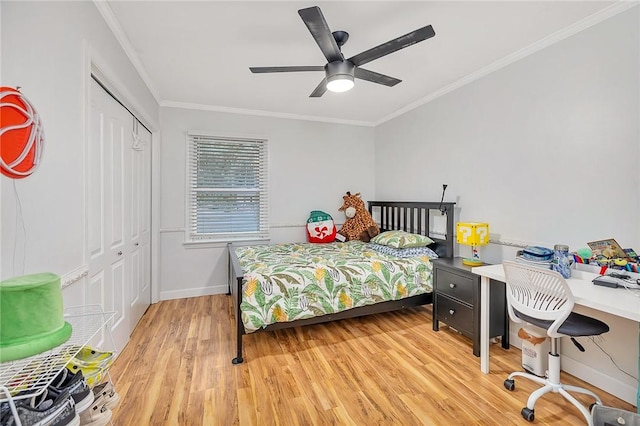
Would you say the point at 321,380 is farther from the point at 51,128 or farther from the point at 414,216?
the point at 414,216

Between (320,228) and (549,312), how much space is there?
2842 millimetres

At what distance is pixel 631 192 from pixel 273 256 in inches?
113

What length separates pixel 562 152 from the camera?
7.33 ft

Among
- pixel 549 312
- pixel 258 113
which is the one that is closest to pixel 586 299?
pixel 549 312

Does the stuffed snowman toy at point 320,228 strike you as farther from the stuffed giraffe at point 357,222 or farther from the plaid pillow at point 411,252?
the plaid pillow at point 411,252

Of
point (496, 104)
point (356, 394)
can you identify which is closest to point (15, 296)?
point (356, 394)

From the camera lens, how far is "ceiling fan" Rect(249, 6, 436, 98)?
1.65m

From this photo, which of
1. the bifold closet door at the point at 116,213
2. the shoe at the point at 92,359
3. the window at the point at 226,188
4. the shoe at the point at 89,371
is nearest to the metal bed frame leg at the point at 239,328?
the bifold closet door at the point at 116,213

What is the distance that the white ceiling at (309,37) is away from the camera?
6.31 feet

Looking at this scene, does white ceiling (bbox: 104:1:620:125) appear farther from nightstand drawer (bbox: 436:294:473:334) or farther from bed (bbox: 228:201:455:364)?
nightstand drawer (bbox: 436:294:473:334)

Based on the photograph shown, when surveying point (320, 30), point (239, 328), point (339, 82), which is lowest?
point (239, 328)

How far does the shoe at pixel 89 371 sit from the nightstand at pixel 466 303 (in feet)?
8.17

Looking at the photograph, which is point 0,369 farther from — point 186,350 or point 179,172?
point 179,172

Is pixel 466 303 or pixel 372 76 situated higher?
pixel 372 76
